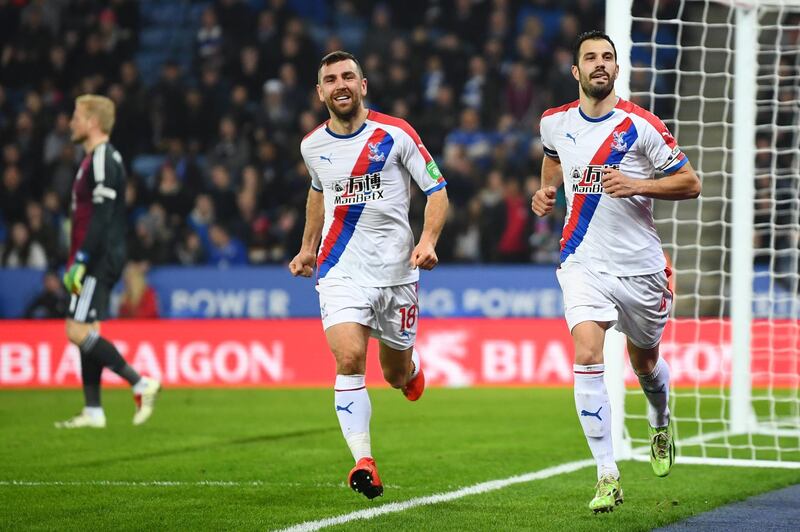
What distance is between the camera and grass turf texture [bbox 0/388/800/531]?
5848 millimetres

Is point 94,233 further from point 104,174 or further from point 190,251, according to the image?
point 190,251

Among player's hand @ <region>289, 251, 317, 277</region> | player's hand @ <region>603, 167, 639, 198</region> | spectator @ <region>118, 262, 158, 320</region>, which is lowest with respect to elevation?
spectator @ <region>118, 262, 158, 320</region>

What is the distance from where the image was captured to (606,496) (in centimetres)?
571

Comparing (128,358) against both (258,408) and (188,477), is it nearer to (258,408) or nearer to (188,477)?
(258,408)

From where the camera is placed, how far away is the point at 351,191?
6.44 m

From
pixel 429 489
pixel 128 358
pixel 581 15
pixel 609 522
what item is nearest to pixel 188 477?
pixel 429 489

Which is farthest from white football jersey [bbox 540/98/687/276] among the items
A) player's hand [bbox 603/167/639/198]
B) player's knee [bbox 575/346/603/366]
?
player's knee [bbox 575/346/603/366]

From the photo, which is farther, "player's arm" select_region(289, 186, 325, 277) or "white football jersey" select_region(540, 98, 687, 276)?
"player's arm" select_region(289, 186, 325, 277)

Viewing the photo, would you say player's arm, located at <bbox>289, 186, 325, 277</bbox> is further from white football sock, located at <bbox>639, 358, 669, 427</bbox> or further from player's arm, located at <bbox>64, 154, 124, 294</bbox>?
player's arm, located at <bbox>64, 154, 124, 294</bbox>

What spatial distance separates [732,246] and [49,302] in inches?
357

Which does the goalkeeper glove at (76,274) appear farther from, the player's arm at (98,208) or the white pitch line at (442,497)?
the white pitch line at (442,497)

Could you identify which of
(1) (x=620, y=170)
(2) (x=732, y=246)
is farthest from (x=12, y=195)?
(1) (x=620, y=170)

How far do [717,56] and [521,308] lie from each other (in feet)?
15.9

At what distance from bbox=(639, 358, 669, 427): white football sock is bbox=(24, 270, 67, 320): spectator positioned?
33.5 ft
